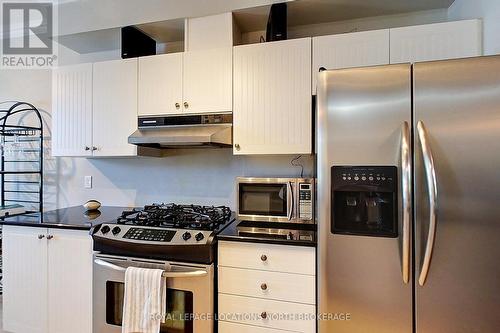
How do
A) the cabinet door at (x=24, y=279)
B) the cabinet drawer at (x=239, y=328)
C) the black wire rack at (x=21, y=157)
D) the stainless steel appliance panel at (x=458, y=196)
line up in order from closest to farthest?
1. the stainless steel appliance panel at (x=458, y=196)
2. the cabinet drawer at (x=239, y=328)
3. the cabinet door at (x=24, y=279)
4. the black wire rack at (x=21, y=157)

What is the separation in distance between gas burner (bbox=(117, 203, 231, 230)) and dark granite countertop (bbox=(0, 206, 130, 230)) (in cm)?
23

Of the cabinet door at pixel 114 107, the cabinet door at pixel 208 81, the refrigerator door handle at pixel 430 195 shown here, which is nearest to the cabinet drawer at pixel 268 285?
the refrigerator door handle at pixel 430 195

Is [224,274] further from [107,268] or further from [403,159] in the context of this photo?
[403,159]

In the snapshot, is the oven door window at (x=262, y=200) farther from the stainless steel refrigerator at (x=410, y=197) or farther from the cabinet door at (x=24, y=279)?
the cabinet door at (x=24, y=279)

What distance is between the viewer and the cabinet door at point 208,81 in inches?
81.9

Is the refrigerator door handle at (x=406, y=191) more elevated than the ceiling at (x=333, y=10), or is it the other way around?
the ceiling at (x=333, y=10)

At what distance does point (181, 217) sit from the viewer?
201 centimetres

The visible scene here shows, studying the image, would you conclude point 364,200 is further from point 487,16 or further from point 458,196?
point 487,16

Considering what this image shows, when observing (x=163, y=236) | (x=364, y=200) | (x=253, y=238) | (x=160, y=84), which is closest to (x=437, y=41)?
(x=364, y=200)

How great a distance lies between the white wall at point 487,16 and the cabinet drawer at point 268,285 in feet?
5.20

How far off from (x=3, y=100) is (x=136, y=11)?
6.68 feet

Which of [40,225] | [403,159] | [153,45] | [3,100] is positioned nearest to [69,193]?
[40,225]

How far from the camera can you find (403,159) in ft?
4.23

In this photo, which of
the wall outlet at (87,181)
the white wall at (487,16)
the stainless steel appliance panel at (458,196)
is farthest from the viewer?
the wall outlet at (87,181)
